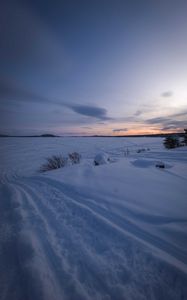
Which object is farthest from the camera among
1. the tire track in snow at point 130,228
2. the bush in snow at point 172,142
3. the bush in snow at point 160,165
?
the bush in snow at point 172,142

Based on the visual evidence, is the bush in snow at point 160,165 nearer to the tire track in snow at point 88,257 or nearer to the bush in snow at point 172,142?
the tire track in snow at point 88,257

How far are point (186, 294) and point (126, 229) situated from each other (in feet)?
3.20

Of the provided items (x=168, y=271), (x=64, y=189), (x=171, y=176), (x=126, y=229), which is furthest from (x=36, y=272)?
(x=171, y=176)

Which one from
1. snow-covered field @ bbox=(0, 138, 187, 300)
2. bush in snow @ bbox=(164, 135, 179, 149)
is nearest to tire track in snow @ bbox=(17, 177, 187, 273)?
snow-covered field @ bbox=(0, 138, 187, 300)

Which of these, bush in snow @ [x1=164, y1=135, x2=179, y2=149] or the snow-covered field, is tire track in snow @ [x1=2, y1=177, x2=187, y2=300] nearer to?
the snow-covered field

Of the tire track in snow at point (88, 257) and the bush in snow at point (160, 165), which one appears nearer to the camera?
the tire track in snow at point (88, 257)

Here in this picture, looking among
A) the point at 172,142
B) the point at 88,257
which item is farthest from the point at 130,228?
the point at 172,142

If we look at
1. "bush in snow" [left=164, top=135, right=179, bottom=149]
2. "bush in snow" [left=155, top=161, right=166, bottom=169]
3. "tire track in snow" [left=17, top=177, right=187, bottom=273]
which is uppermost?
"bush in snow" [left=164, top=135, right=179, bottom=149]

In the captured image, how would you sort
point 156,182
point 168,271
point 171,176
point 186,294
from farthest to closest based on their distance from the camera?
point 171,176, point 156,182, point 168,271, point 186,294

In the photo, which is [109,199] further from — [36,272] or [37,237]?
[36,272]

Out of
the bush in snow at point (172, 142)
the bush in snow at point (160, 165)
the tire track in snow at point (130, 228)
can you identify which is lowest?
the tire track in snow at point (130, 228)

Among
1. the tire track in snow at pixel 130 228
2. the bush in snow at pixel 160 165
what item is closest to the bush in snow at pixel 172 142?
the bush in snow at pixel 160 165

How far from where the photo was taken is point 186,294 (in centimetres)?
143

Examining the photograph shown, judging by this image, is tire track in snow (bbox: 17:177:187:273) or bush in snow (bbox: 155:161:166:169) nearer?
tire track in snow (bbox: 17:177:187:273)
